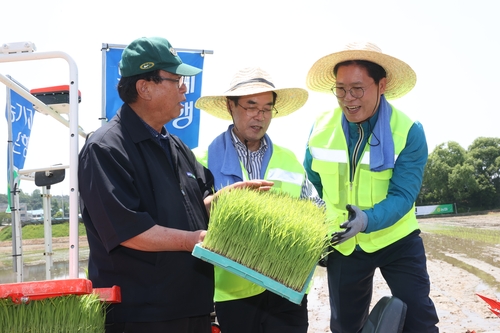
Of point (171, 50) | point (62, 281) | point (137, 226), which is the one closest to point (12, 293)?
point (62, 281)

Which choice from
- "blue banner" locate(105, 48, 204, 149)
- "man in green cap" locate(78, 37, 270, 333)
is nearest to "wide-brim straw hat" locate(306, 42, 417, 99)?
"man in green cap" locate(78, 37, 270, 333)

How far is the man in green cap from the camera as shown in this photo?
2.38 metres

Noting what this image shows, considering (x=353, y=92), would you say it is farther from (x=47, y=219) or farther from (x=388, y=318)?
(x=47, y=219)

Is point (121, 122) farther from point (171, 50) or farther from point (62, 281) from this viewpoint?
point (62, 281)

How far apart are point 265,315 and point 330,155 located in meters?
1.23

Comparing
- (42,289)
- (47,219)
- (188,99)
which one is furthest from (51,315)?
(47,219)

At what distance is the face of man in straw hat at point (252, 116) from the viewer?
364cm

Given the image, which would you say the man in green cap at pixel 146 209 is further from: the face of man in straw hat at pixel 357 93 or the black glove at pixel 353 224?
the face of man in straw hat at pixel 357 93

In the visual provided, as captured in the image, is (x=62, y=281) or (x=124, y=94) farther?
(x=124, y=94)

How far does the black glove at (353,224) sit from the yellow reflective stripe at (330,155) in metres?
0.62

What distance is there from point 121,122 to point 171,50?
0.47 metres

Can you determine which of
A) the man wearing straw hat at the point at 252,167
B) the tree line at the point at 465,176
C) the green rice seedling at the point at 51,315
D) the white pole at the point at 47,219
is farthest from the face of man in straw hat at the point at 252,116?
the tree line at the point at 465,176

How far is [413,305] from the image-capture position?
350 cm

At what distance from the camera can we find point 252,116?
365cm
